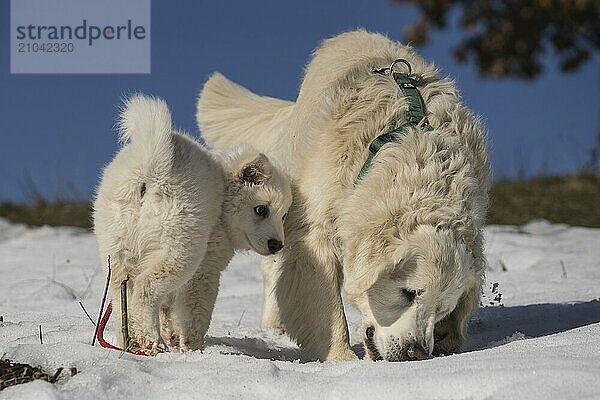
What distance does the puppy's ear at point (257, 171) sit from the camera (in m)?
4.46

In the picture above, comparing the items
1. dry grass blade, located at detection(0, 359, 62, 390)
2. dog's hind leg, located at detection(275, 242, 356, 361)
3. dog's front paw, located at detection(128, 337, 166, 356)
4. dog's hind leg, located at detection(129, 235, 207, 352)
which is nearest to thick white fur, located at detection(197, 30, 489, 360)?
dog's hind leg, located at detection(275, 242, 356, 361)

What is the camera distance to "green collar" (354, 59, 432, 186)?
4.30 m

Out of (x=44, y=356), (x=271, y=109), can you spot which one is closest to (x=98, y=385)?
(x=44, y=356)

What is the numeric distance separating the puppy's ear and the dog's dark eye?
128 millimetres

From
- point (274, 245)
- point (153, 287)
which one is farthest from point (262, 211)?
point (153, 287)

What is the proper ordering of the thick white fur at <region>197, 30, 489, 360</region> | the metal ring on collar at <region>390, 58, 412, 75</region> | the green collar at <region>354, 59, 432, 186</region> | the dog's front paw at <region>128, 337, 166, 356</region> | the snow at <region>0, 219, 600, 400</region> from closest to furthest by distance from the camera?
the snow at <region>0, 219, 600, 400</region>, the dog's front paw at <region>128, 337, 166, 356</region>, the thick white fur at <region>197, 30, 489, 360</region>, the green collar at <region>354, 59, 432, 186</region>, the metal ring on collar at <region>390, 58, 412, 75</region>

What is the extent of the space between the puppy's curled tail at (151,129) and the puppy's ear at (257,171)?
0.58 meters

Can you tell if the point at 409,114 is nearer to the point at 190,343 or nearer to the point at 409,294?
the point at 409,294

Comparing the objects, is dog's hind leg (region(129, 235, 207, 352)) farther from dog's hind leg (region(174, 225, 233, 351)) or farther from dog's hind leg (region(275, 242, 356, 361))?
dog's hind leg (region(275, 242, 356, 361))

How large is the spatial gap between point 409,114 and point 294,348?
1.48m

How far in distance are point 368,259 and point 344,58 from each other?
149cm

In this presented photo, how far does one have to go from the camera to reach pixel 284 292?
4629 mm

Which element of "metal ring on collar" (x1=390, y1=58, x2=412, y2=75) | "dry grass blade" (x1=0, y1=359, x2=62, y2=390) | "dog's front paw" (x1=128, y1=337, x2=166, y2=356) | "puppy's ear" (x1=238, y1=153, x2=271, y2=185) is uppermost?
"metal ring on collar" (x1=390, y1=58, x2=412, y2=75)

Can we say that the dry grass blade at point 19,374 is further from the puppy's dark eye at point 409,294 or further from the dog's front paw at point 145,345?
the puppy's dark eye at point 409,294
